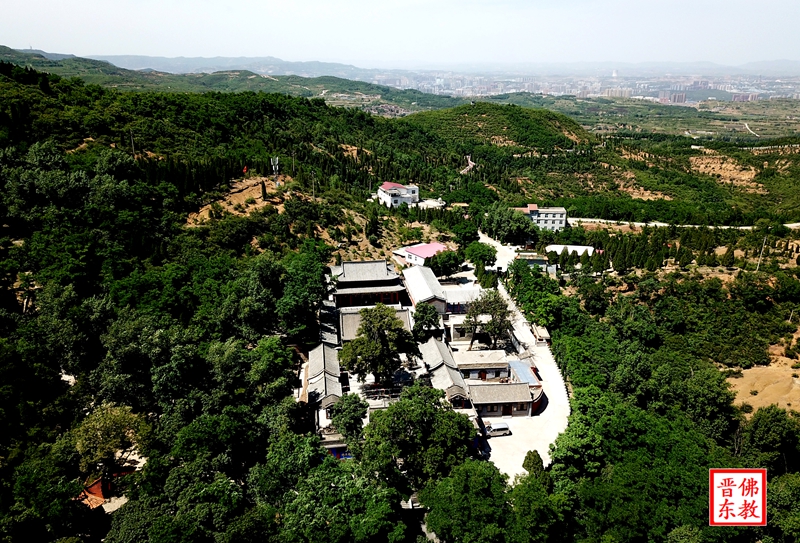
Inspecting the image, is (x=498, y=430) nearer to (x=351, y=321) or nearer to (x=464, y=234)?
(x=351, y=321)

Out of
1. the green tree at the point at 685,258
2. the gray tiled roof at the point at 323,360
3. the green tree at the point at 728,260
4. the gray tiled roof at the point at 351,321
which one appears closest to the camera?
the gray tiled roof at the point at 323,360

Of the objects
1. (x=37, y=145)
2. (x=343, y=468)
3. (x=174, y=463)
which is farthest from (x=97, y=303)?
(x=37, y=145)

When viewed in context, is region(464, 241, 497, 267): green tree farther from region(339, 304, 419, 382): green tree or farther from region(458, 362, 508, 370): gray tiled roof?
region(339, 304, 419, 382): green tree

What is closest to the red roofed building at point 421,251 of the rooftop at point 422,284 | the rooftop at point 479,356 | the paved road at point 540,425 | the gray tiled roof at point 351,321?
the rooftop at point 422,284

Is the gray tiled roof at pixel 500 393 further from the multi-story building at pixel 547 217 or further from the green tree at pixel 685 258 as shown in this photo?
the multi-story building at pixel 547 217

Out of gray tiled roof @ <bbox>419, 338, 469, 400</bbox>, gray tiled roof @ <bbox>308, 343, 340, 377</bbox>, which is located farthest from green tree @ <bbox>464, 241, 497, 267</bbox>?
gray tiled roof @ <bbox>308, 343, 340, 377</bbox>

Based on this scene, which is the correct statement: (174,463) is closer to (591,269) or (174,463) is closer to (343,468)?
(343,468)
